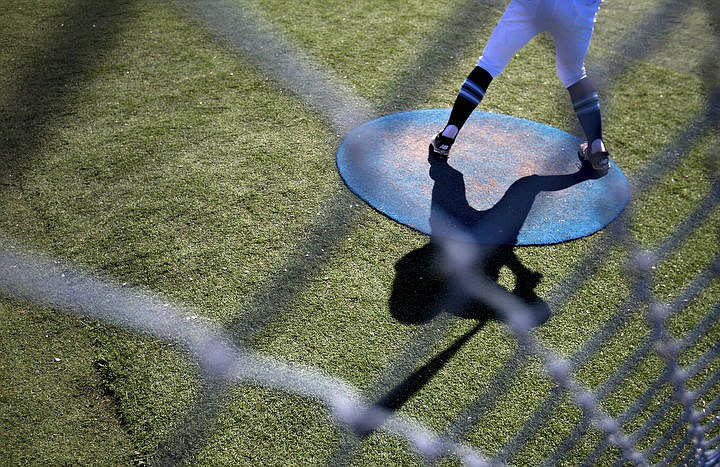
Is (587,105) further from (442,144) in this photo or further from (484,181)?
(442,144)

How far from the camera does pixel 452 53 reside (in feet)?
17.9

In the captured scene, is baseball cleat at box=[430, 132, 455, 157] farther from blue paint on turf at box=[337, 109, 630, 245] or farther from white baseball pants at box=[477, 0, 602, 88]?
white baseball pants at box=[477, 0, 602, 88]

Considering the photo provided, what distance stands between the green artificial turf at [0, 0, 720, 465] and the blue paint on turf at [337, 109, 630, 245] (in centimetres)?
13

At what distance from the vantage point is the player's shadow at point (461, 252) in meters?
3.10

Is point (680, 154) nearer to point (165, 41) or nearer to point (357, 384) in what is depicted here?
point (357, 384)

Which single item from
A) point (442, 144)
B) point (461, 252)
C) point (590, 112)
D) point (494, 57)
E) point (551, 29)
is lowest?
point (461, 252)

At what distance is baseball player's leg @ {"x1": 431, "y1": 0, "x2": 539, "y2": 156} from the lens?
3.80 meters

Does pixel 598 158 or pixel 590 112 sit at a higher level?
pixel 590 112

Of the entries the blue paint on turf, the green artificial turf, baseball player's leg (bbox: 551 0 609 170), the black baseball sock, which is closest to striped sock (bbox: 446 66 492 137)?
the blue paint on turf

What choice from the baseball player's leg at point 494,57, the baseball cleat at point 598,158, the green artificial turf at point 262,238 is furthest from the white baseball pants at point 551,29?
the green artificial turf at point 262,238

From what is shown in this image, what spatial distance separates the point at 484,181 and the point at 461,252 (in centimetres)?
71

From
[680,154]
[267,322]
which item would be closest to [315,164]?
[267,322]

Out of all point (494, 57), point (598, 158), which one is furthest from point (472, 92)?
point (598, 158)

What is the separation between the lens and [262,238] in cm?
341
